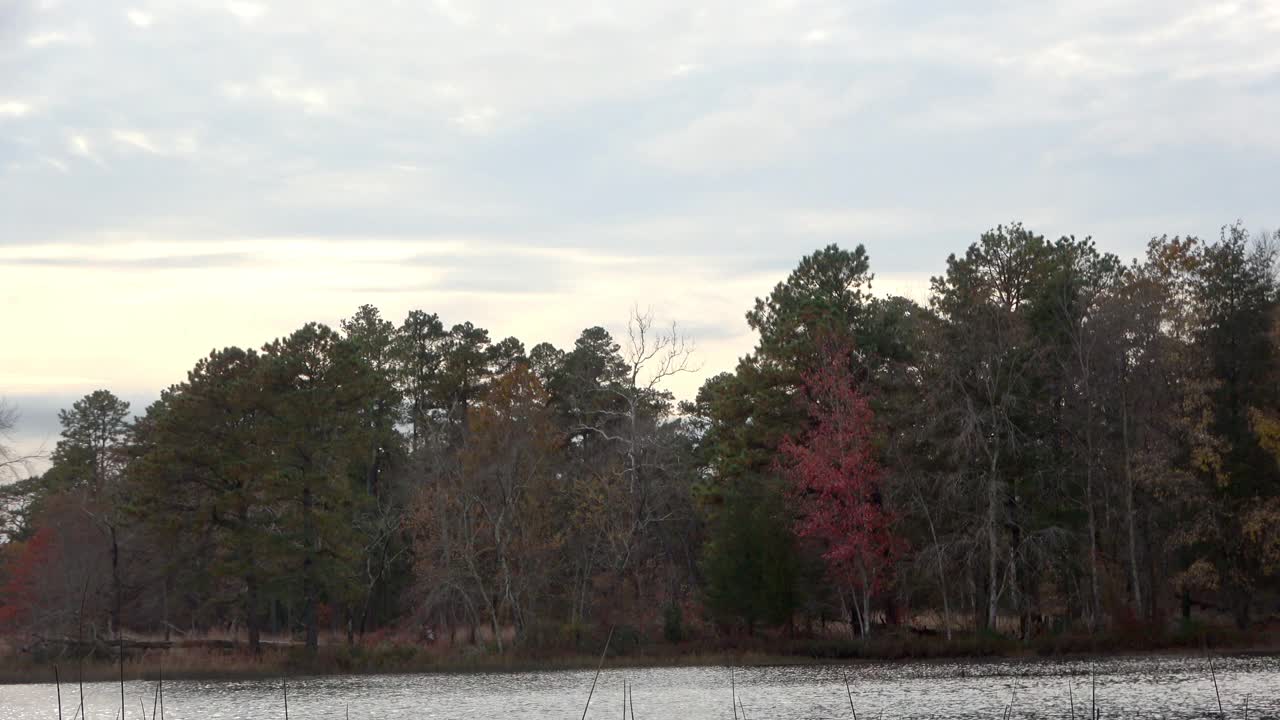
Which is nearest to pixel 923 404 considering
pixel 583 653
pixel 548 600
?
pixel 583 653

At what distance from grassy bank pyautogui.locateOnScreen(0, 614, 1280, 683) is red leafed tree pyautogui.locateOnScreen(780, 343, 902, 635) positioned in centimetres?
291

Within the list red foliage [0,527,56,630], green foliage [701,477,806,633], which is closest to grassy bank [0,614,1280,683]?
green foliage [701,477,806,633]

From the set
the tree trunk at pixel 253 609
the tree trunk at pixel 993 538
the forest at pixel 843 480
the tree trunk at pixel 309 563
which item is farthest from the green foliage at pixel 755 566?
the tree trunk at pixel 253 609

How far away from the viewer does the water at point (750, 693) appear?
3180 cm

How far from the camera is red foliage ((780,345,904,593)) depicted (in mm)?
55500

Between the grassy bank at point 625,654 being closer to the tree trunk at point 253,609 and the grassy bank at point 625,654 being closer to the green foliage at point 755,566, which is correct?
the tree trunk at point 253,609

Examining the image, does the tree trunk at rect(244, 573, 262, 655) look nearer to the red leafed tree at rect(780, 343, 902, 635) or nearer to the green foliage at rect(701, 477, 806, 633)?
the green foliage at rect(701, 477, 806, 633)

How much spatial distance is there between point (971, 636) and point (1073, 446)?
964 cm

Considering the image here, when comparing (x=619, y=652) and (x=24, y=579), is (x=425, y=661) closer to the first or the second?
(x=619, y=652)

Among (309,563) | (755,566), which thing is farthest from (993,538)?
(309,563)

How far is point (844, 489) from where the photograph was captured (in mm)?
55625

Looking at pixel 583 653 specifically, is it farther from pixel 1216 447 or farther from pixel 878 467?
pixel 1216 447

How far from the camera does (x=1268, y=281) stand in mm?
55531

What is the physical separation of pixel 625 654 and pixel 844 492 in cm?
1164
